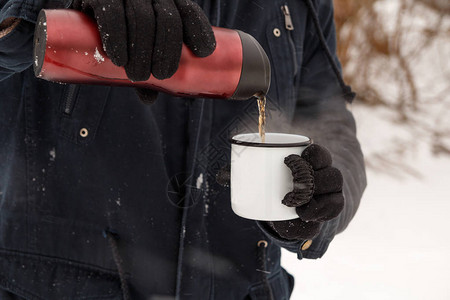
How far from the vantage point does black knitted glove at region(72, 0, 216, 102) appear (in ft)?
1.99

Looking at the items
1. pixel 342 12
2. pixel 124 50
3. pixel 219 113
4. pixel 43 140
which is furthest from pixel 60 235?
pixel 342 12

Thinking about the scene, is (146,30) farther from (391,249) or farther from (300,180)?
(391,249)

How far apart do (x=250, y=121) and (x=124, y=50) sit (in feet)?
2.01

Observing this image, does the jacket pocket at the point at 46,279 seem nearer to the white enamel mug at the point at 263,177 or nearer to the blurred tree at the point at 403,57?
the white enamel mug at the point at 263,177

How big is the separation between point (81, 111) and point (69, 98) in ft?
0.13

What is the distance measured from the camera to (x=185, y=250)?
3.63ft

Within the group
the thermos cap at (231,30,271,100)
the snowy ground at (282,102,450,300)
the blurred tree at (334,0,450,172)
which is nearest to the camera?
the thermos cap at (231,30,271,100)

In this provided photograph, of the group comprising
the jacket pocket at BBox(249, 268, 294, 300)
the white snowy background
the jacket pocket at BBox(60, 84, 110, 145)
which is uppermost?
A: the jacket pocket at BBox(60, 84, 110, 145)

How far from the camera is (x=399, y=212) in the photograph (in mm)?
3379

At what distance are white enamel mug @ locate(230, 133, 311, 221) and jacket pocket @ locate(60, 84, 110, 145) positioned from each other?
38 cm

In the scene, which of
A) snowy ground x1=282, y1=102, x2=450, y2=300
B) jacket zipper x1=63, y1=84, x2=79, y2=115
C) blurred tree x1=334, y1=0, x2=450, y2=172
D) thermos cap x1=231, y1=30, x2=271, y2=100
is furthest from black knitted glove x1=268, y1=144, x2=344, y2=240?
blurred tree x1=334, y1=0, x2=450, y2=172

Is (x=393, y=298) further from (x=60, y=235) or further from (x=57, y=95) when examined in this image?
(x=57, y=95)

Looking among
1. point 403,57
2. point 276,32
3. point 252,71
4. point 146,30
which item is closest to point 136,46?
point 146,30

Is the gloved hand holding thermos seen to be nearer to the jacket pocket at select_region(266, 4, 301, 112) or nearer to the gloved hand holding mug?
the gloved hand holding mug
